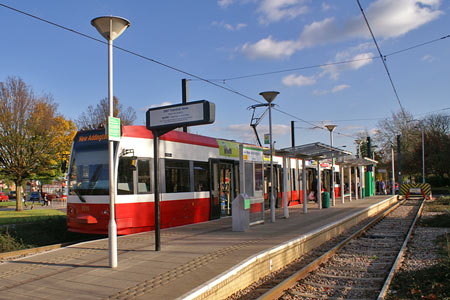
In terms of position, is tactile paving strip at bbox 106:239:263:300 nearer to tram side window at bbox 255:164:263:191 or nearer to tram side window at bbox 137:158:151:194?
tram side window at bbox 137:158:151:194

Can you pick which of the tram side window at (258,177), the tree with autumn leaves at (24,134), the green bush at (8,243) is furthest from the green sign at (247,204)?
the tree with autumn leaves at (24,134)

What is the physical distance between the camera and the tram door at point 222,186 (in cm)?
1430

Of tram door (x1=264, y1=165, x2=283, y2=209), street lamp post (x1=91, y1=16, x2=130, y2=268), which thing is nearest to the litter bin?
tram door (x1=264, y1=165, x2=283, y2=209)

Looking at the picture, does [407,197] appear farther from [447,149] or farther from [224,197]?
[224,197]

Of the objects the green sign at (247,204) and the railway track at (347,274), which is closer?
the railway track at (347,274)

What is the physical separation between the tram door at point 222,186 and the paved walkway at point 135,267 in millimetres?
3422

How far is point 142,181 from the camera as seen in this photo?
11.0 metres

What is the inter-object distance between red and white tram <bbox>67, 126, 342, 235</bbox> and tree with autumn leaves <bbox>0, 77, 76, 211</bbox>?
590 inches

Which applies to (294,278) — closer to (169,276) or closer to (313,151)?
(169,276)

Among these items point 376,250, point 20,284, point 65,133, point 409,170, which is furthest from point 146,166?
point 409,170

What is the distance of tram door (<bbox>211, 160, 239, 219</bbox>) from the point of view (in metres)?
14.3

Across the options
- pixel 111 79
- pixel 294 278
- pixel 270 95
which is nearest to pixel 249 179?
pixel 270 95

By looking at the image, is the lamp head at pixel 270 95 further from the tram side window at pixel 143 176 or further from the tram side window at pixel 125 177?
the tram side window at pixel 125 177

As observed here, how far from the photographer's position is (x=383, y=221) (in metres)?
17.6
